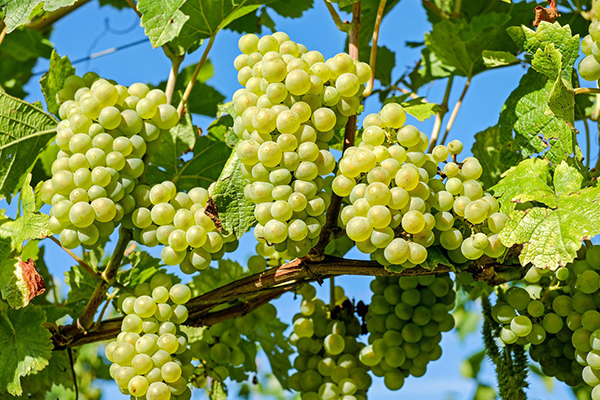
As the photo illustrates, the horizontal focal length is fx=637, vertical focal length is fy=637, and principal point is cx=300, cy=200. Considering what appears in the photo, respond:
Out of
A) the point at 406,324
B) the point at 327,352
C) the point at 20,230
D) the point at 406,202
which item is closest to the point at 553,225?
the point at 406,202

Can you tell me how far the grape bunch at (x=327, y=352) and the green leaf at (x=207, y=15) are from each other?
0.69m

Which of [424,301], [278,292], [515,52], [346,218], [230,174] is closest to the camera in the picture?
[346,218]

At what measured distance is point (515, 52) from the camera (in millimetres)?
1773

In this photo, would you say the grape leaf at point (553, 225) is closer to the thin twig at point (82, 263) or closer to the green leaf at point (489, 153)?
the green leaf at point (489, 153)

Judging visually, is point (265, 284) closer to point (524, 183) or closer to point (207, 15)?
point (524, 183)

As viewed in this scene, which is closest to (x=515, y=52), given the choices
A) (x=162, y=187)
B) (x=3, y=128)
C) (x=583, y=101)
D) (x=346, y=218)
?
(x=583, y=101)

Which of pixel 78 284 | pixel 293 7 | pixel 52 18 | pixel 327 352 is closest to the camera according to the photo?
pixel 327 352

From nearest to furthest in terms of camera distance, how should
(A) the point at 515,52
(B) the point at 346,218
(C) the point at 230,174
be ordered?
1. (B) the point at 346,218
2. (C) the point at 230,174
3. (A) the point at 515,52

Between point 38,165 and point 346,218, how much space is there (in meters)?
1.27

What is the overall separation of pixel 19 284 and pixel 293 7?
136 centimetres

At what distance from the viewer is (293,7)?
87.7 inches

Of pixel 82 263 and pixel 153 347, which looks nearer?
pixel 153 347

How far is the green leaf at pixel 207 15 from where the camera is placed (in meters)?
1.53

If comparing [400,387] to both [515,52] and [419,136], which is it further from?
[515,52]
